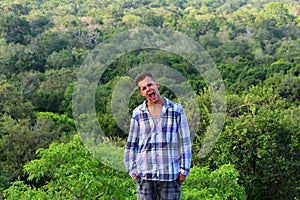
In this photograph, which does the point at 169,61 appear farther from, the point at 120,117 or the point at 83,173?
the point at 83,173

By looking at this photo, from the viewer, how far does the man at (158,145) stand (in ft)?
8.53

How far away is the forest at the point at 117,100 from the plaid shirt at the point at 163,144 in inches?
66.6

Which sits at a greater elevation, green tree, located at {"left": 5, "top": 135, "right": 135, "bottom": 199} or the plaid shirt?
the plaid shirt

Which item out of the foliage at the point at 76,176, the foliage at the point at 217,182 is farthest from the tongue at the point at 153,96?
the foliage at the point at 217,182

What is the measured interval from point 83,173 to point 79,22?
4879 cm

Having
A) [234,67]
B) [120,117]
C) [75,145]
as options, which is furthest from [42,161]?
[234,67]

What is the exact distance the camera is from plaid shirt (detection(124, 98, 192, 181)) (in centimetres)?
260

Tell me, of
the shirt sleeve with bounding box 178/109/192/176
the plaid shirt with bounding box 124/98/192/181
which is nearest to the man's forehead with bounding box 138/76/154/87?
the plaid shirt with bounding box 124/98/192/181

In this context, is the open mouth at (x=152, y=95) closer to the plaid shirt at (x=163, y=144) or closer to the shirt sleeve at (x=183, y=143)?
the plaid shirt at (x=163, y=144)

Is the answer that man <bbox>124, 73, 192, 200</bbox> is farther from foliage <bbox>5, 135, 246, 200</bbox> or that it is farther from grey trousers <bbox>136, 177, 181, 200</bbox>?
foliage <bbox>5, 135, 246, 200</bbox>

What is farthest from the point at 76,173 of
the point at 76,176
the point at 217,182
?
the point at 217,182

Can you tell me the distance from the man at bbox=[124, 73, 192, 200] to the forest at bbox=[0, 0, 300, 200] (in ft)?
5.37

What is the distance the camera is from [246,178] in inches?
393

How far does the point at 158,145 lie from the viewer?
2596mm
